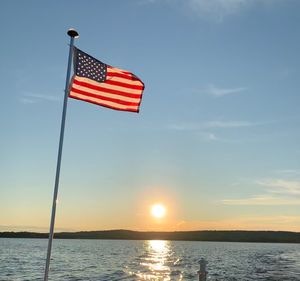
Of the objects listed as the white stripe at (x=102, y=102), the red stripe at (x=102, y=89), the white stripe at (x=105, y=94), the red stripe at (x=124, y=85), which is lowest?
the white stripe at (x=102, y=102)

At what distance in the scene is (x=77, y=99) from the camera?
1280 cm

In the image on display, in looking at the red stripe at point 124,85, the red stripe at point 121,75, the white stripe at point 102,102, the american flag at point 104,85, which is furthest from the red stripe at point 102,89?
the red stripe at point 121,75

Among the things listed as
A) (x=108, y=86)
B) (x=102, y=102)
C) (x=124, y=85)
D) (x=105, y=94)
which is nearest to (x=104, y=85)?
(x=108, y=86)

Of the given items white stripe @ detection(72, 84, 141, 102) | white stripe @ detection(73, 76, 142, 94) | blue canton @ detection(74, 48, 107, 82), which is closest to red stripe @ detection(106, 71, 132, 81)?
white stripe @ detection(73, 76, 142, 94)

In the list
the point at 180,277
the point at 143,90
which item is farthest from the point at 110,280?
the point at 143,90

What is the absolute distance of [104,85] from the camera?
Result: 13.3 meters

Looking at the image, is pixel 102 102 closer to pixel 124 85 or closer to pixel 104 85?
pixel 104 85

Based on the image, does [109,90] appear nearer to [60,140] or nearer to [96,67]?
[96,67]

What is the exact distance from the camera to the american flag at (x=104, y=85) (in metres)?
12.9

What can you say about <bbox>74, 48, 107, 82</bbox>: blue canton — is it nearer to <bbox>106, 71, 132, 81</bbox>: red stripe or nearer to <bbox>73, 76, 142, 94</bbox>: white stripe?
<bbox>73, 76, 142, 94</bbox>: white stripe

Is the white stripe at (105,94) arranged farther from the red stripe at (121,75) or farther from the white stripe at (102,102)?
the red stripe at (121,75)

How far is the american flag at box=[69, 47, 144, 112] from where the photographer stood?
12.9 m

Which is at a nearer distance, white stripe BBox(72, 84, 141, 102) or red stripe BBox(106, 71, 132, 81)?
white stripe BBox(72, 84, 141, 102)

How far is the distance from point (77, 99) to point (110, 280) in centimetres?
3245
